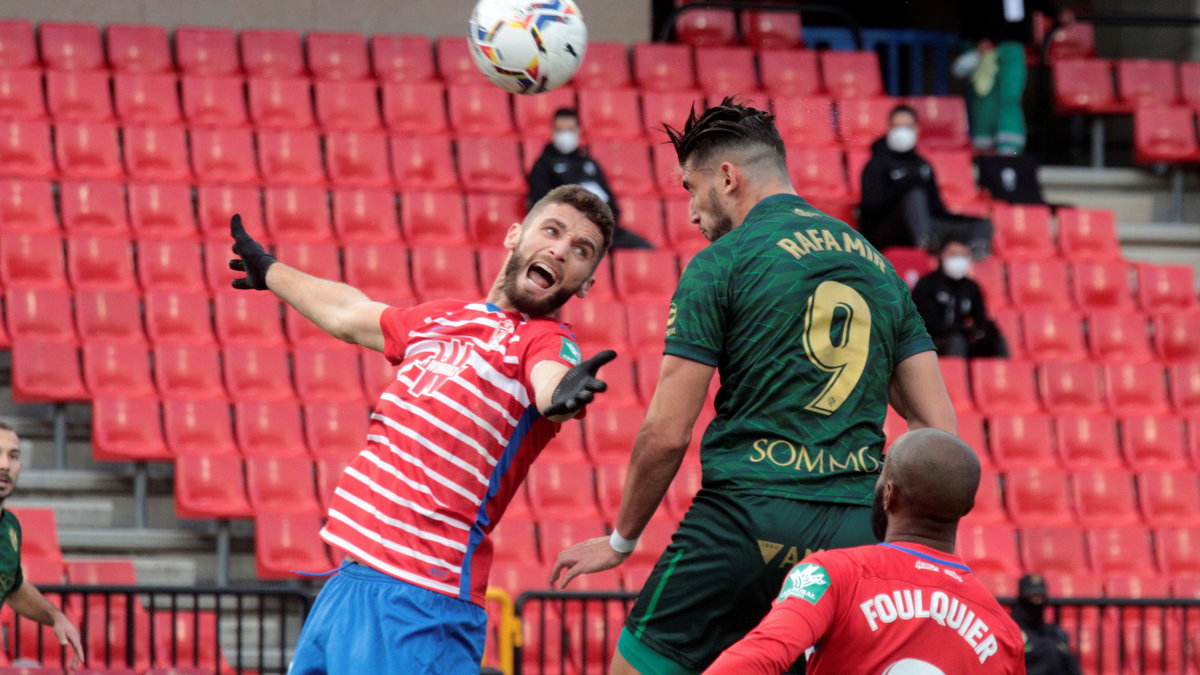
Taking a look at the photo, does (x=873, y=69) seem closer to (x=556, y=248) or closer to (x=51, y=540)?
(x=51, y=540)

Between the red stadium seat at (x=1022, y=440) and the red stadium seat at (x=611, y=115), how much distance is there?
3854 millimetres

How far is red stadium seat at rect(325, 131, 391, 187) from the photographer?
12.0m

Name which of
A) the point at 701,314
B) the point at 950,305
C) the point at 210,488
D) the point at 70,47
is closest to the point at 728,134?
the point at 701,314

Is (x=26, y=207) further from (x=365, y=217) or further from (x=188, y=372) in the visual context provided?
(x=365, y=217)

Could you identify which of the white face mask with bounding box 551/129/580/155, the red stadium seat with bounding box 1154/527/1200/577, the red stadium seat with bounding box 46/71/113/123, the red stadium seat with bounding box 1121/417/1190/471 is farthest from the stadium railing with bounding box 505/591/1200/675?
the red stadium seat with bounding box 46/71/113/123

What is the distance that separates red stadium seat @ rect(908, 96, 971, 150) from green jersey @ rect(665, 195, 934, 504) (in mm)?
10234

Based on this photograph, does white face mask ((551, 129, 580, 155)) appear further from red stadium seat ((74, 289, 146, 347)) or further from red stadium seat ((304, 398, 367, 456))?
red stadium seat ((74, 289, 146, 347))

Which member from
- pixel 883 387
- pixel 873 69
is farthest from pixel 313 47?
pixel 883 387

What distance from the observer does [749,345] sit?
13.0 feet

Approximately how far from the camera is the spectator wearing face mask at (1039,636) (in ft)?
27.4

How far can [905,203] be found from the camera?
461 inches

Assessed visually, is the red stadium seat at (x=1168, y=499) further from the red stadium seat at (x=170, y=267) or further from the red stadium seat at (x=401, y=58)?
the red stadium seat at (x=401, y=58)

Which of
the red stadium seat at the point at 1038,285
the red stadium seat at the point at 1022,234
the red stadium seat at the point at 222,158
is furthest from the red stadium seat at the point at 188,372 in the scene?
the red stadium seat at the point at 1022,234

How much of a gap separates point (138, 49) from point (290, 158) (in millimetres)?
1904
